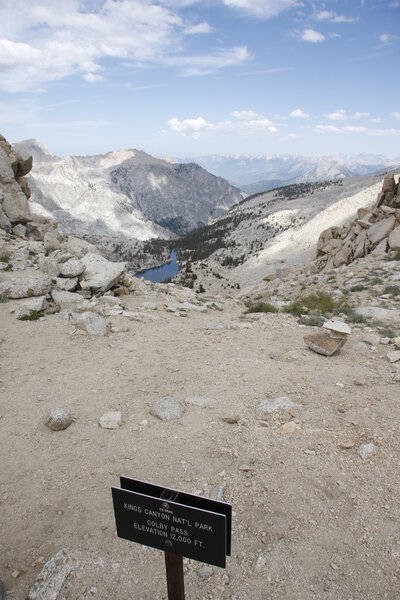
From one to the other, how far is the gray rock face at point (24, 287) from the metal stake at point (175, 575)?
1251 centimetres

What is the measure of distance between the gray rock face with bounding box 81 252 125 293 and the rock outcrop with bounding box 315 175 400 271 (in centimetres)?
1836

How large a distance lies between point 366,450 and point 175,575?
420 centimetres

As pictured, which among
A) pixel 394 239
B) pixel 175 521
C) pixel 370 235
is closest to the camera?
pixel 175 521

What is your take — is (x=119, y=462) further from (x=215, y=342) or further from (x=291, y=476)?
(x=215, y=342)

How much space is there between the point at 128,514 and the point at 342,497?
3634 mm

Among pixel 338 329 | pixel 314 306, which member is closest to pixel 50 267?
pixel 314 306

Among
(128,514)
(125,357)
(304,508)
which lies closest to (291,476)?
(304,508)

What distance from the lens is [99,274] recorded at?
53.8 feet

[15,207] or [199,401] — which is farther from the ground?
[15,207]

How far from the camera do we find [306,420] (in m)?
7.41

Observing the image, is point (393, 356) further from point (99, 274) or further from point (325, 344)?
point (99, 274)

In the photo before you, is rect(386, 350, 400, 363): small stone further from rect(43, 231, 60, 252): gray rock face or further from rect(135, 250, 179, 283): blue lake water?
rect(135, 250, 179, 283): blue lake water

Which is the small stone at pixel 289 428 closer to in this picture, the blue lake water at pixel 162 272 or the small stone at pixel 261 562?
the small stone at pixel 261 562

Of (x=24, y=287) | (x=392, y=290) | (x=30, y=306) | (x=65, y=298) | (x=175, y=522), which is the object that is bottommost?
(x=392, y=290)
